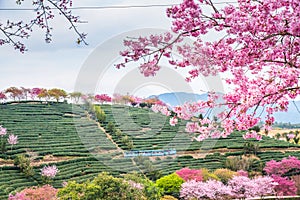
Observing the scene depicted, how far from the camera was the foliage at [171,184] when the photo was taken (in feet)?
38.2

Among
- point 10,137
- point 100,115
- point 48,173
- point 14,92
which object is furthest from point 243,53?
point 14,92

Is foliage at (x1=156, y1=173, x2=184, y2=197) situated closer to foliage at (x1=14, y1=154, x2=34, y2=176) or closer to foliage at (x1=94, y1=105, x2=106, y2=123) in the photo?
foliage at (x1=14, y1=154, x2=34, y2=176)

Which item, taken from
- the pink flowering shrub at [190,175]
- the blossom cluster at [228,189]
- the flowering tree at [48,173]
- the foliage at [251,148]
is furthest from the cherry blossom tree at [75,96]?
the blossom cluster at [228,189]

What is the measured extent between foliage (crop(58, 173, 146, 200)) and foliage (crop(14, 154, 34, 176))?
7817 mm

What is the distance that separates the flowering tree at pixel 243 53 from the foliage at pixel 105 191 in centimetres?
420

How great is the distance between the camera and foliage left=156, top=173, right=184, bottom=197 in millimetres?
11656

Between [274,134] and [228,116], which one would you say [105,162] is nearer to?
[274,134]

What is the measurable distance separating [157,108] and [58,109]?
18.7 meters

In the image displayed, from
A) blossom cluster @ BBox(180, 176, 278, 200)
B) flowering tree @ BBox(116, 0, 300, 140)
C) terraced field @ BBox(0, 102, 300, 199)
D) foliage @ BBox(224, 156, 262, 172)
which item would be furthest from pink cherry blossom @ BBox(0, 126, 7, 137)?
flowering tree @ BBox(116, 0, 300, 140)

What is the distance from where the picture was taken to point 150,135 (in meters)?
20.0

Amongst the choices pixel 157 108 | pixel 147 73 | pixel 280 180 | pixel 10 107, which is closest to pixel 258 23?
pixel 147 73

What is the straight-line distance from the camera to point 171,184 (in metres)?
11.8

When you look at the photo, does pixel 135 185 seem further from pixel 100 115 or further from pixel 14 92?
pixel 14 92

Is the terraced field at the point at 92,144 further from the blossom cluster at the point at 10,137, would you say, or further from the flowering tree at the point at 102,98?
the flowering tree at the point at 102,98
